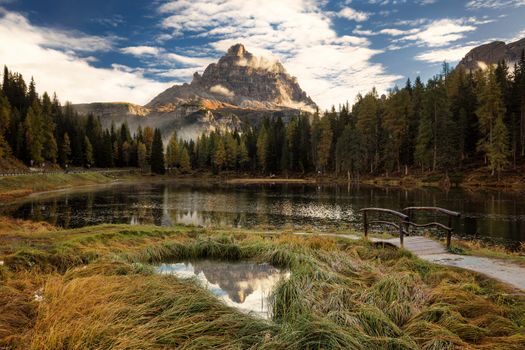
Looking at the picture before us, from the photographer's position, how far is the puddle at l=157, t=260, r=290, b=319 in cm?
853

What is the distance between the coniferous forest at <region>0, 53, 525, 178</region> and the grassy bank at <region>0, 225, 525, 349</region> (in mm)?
58942

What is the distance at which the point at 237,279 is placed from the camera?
10.6m

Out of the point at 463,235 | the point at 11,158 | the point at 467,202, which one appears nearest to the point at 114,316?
the point at 463,235

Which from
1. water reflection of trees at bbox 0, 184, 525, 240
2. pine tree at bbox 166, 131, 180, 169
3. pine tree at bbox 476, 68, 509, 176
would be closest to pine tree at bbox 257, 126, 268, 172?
pine tree at bbox 166, 131, 180, 169

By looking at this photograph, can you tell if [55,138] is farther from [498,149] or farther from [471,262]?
[471,262]

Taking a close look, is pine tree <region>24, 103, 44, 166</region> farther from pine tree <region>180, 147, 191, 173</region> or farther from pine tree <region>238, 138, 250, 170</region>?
pine tree <region>238, 138, 250, 170</region>

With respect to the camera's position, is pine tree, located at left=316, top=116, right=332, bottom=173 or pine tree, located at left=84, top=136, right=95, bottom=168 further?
pine tree, located at left=84, top=136, right=95, bottom=168

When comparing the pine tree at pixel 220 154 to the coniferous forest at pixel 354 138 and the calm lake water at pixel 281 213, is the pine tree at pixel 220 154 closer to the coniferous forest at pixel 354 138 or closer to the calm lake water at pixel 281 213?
the coniferous forest at pixel 354 138

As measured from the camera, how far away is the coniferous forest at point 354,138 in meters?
65.3

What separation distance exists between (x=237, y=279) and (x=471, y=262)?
7.22 meters

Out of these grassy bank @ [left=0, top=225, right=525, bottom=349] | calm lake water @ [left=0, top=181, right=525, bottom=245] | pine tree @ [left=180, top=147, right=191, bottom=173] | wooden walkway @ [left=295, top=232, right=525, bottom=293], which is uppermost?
pine tree @ [left=180, top=147, right=191, bottom=173]

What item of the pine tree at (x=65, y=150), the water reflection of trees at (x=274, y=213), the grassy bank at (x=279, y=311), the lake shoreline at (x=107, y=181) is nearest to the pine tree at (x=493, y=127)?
the lake shoreline at (x=107, y=181)

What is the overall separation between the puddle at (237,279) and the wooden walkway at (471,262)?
5030mm

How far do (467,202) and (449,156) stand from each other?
98.1 ft
